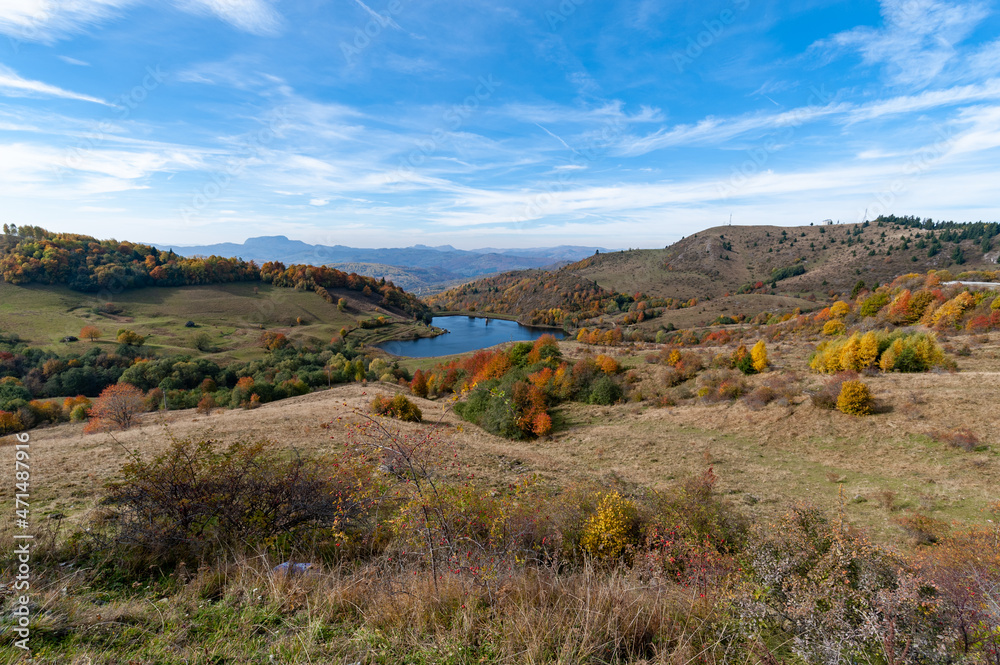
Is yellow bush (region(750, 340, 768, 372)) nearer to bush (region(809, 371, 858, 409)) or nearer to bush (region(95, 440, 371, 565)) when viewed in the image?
bush (region(809, 371, 858, 409))

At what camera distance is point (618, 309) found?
122438 mm

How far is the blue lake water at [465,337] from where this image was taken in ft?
343

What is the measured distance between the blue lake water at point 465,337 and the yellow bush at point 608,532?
79.9m

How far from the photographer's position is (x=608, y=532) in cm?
923


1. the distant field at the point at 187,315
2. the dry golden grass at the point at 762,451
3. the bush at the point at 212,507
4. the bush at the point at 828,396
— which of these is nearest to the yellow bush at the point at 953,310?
the dry golden grass at the point at 762,451

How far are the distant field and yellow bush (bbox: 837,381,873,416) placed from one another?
8702 centimetres

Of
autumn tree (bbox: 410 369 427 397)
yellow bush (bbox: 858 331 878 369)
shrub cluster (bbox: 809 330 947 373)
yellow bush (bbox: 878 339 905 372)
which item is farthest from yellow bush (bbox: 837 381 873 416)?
autumn tree (bbox: 410 369 427 397)

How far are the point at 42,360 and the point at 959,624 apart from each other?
90285 mm

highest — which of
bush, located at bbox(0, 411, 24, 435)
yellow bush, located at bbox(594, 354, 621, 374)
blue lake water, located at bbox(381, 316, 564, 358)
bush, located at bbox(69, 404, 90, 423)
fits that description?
yellow bush, located at bbox(594, 354, 621, 374)

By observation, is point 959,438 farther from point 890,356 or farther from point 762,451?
point 890,356

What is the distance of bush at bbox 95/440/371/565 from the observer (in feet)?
16.7

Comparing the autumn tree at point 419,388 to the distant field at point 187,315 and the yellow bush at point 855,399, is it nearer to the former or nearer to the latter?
the yellow bush at point 855,399

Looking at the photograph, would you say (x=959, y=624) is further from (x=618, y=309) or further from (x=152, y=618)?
(x=618, y=309)

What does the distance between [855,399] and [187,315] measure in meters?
124
